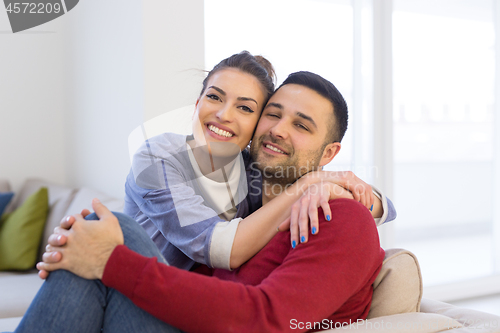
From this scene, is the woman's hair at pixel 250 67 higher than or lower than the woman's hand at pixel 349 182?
higher

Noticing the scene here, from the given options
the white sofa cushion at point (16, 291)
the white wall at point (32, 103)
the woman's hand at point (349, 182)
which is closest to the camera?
the woman's hand at point (349, 182)

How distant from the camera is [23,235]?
249 cm

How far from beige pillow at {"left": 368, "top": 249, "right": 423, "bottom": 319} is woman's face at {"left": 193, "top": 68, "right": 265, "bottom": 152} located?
648 mm

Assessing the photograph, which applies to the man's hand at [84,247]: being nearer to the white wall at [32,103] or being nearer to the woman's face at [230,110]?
the woman's face at [230,110]

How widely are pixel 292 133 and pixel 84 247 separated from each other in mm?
754

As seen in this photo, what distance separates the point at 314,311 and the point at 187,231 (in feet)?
Result: 1.55

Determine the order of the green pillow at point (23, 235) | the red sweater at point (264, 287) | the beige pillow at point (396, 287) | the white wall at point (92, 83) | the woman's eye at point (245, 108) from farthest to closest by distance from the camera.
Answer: the green pillow at point (23, 235) < the white wall at point (92, 83) < the woman's eye at point (245, 108) < the beige pillow at point (396, 287) < the red sweater at point (264, 287)

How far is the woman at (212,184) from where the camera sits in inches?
46.9

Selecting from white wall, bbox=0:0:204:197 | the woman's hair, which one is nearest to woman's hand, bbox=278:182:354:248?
the woman's hair

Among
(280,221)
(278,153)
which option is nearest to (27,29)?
(278,153)

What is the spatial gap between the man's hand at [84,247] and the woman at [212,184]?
288mm

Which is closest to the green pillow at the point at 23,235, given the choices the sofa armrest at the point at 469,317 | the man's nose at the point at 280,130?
the man's nose at the point at 280,130

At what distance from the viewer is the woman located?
119 cm

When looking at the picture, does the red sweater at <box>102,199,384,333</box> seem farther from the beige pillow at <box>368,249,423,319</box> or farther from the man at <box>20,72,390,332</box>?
the beige pillow at <box>368,249,423,319</box>
